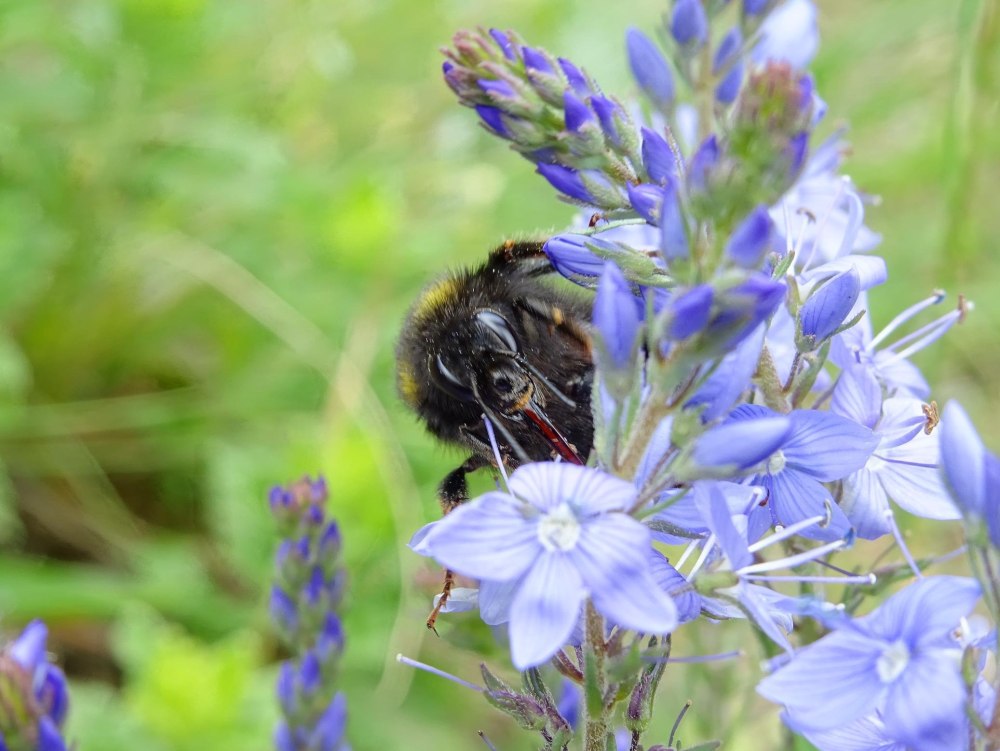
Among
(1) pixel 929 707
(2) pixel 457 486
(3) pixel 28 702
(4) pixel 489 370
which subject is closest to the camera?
(1) pixel 929 707

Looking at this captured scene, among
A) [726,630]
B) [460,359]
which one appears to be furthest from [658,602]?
[726,630]

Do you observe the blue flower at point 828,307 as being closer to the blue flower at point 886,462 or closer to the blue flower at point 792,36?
the blue flower at point 886,462

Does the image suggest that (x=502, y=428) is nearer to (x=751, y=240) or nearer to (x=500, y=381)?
(x=500, y=381)

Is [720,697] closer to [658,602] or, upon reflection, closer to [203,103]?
[658,602]

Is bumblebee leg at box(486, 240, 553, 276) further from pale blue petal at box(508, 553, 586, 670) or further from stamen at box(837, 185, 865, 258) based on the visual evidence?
pale blue petal at box(508, 553, 586, 670)

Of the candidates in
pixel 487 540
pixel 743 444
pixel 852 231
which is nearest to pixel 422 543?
pixel 487 540

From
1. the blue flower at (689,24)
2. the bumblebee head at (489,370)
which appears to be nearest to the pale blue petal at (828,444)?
the bumblebee head at (489,370)
